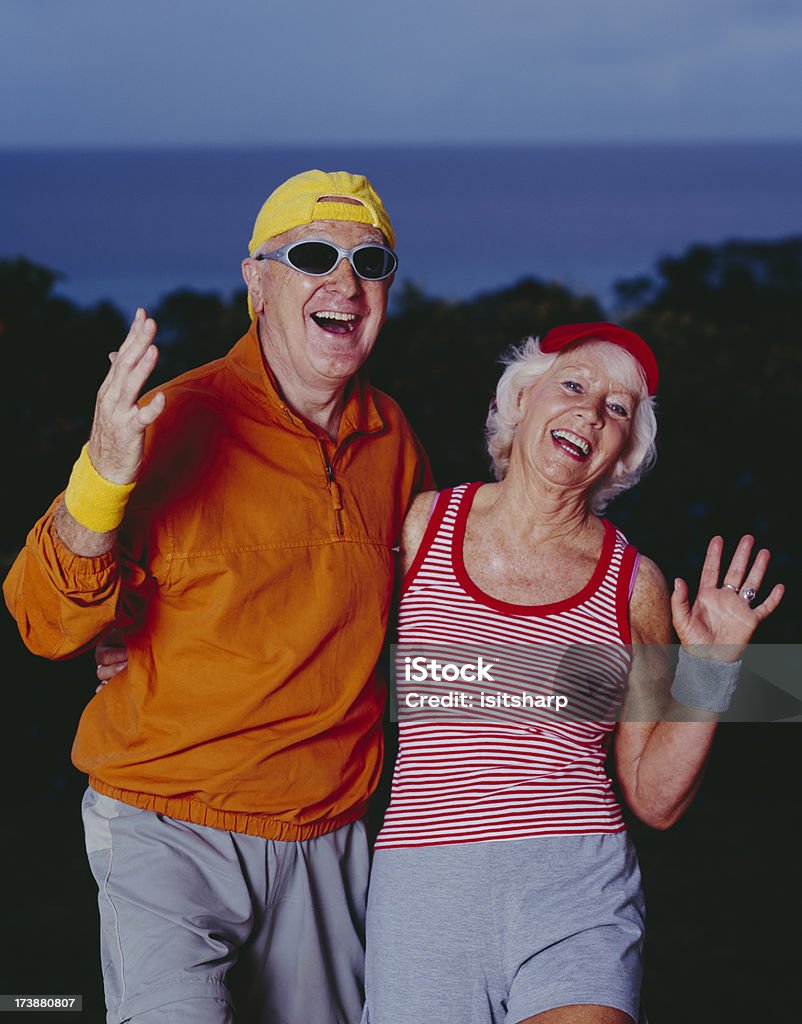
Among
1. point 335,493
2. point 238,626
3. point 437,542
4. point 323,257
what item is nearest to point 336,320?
point 323,257

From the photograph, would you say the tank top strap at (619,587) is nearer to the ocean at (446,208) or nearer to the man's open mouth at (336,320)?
the man's open mouth at (336,320)

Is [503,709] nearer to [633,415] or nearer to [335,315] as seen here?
[633,415]

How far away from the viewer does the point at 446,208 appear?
8.35 metres

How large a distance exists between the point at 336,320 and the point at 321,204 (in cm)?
25

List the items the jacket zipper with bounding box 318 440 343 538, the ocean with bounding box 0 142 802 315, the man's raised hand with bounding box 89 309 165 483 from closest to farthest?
1. the man's raised hand with bounding box 89 309 165 483
2. the jacket zipper with bounding box 318 440 343 538
3. the ocean with bounding box 0 142 802 315

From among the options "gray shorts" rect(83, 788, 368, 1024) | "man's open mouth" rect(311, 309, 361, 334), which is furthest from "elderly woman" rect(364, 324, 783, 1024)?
"man's open mouth" rect(311, 309, 361, 334)

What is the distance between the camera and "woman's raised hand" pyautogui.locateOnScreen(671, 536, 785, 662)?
8.69 feet

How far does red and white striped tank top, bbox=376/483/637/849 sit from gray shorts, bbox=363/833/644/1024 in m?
0.05

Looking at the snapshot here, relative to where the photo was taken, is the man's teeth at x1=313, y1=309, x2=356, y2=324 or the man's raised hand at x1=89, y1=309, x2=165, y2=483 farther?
the man's teeth at x1=313, y1=309, x2=356, y2=324

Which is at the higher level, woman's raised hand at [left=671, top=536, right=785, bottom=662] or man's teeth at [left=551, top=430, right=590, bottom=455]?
man's teeth at [left=551, top=430, right=590, bottom=455]

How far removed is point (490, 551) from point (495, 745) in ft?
1.49

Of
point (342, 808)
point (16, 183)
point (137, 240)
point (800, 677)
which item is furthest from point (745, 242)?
point (342, 808)

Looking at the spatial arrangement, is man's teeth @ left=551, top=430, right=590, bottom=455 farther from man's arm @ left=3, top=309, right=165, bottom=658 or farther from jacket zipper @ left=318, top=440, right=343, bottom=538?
man's arm @ left=3, top=309, right=165, bottom=658

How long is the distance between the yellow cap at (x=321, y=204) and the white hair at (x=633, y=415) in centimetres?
52
